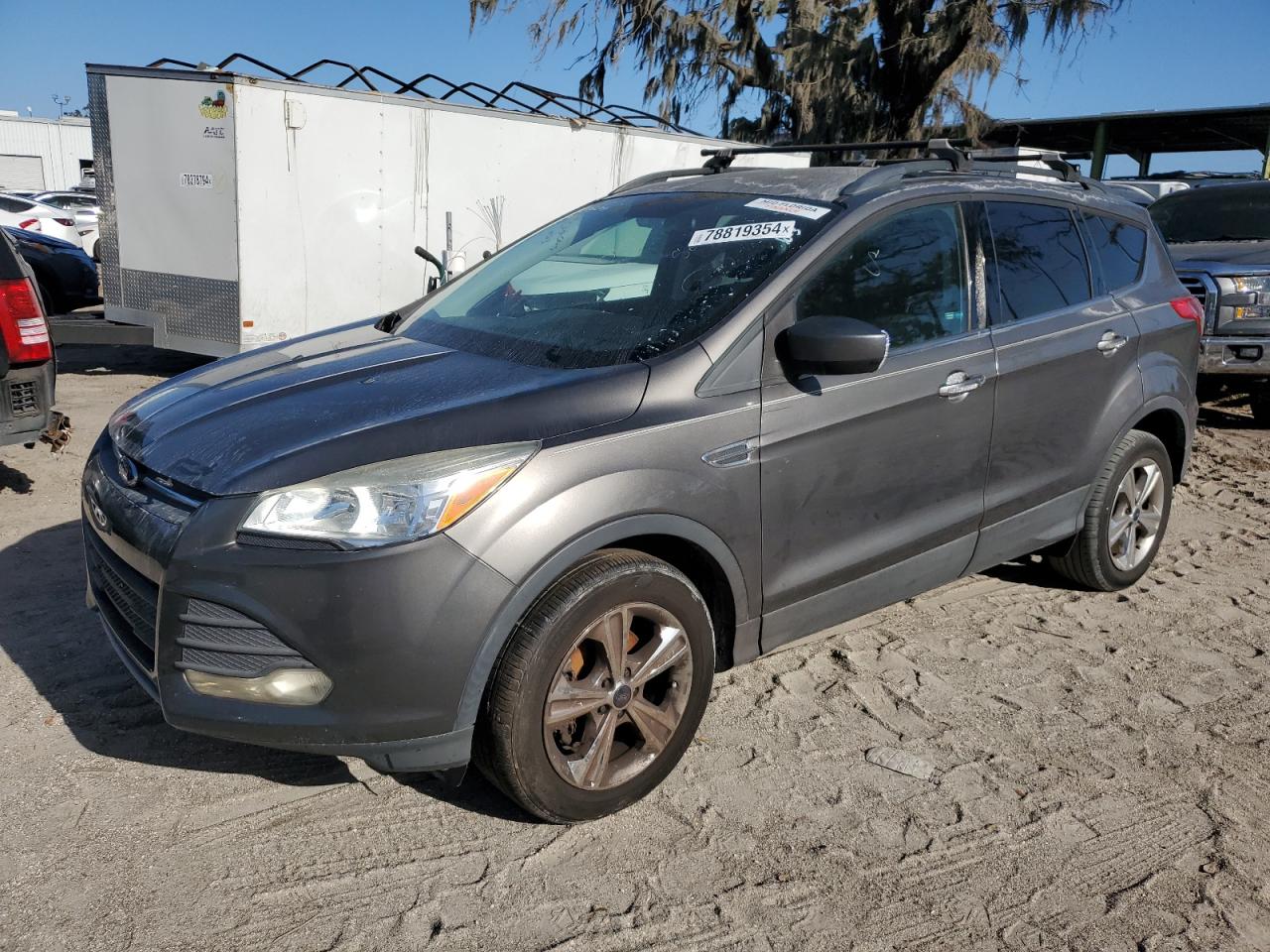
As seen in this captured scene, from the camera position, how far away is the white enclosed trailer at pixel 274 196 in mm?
8781

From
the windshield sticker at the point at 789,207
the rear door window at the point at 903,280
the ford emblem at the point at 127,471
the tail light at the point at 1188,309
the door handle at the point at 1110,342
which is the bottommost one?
the ford emblem at the point at 127,471

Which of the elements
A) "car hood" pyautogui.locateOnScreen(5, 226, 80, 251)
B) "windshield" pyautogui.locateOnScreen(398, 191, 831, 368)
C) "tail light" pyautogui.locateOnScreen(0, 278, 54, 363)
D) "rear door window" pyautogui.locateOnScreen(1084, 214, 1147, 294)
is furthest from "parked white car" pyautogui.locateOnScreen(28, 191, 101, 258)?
"rear door window" pyautogui.locateOnScreen(1084, 214, 1147, 294)

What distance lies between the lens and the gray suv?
8.31 ft

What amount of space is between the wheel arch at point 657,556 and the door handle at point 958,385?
1.07 metres

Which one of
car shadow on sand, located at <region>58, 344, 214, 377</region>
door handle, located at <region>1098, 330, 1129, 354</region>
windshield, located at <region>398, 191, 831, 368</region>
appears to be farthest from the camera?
car shadow on sand, located at <region>58, 344, 214, 377</region>

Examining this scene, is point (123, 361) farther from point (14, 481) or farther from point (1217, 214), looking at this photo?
point (1217, 214)

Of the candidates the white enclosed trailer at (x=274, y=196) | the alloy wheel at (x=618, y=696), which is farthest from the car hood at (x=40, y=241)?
the alloy wheel at (x=618, y=696)

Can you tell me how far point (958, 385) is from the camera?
11.9 ft

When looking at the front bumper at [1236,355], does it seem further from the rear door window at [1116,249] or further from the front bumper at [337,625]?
the front bumper at [337,625]

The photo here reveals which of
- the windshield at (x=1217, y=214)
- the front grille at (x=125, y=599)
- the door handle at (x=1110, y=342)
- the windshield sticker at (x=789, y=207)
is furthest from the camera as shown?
the windshield at (x=1217, y=214)

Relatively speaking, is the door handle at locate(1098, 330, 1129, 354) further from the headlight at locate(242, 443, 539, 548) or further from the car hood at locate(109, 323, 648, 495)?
the headlight at locate(242, 443, 539, 548)

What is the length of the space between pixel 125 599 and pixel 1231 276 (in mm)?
8359

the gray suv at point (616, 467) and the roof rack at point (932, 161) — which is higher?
the roof rack at point (932, 161)

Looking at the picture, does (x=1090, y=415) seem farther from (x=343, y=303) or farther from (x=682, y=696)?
(x=343, y=303)
